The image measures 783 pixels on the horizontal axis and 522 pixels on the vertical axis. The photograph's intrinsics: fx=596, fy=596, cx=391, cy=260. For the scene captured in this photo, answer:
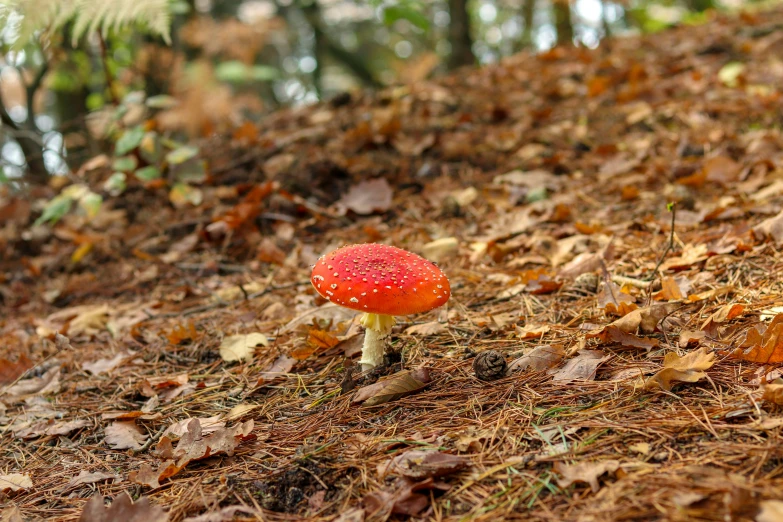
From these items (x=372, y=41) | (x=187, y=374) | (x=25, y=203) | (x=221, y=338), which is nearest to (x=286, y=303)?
(x=221, y=338)

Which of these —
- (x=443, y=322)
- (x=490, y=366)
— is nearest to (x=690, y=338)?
(x=490, y=366)

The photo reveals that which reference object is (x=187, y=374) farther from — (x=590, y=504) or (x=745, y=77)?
(x=745, y=77)

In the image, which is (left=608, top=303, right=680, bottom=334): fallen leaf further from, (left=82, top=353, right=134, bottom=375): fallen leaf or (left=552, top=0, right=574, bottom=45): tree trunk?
(left=552, top=0, right=574, bottom=45): tree trunk

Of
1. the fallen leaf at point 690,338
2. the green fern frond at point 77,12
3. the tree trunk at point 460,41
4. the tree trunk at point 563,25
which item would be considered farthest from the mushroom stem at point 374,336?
the tree trunk at point 563,25

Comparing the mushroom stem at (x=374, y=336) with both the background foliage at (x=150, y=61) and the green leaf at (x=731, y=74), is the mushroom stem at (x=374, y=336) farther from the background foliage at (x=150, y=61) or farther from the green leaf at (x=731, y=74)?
the green leaf at (x=731, y=74)

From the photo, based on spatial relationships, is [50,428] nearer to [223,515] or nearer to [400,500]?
[223,515]
